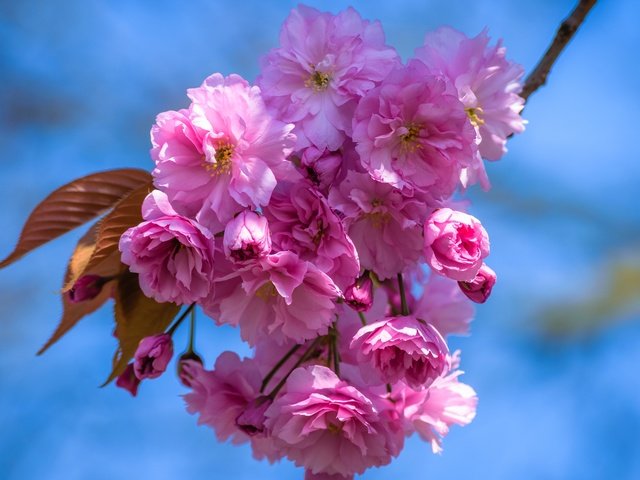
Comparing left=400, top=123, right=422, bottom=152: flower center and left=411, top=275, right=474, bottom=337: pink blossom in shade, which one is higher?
left=400, top=123, right=422, bottom=152: flower center

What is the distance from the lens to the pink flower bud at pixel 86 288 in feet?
3.58

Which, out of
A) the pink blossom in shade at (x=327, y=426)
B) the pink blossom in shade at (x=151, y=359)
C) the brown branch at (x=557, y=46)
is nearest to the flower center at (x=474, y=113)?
the brown branch at (x=557, y=46)

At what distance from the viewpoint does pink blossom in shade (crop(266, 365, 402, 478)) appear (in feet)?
3.22

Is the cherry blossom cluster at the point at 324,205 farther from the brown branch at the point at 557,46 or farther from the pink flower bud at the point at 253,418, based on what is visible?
the brown branch at the point at 557,46

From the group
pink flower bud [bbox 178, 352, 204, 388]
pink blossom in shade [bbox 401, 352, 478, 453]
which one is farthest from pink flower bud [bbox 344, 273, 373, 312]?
pink flower bud [bbox 178, 352, 204, 388]

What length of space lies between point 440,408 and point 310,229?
366 millimetres

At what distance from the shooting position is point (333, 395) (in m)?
0.99

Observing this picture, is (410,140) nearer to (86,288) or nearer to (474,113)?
(474,113)

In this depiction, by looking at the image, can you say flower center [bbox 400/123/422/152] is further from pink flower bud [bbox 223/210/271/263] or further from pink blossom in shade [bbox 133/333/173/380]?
pink blossom in shade [bbox 133/333/173/380]

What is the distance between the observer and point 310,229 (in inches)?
35.7

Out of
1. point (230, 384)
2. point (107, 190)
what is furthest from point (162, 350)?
point (107, 190)

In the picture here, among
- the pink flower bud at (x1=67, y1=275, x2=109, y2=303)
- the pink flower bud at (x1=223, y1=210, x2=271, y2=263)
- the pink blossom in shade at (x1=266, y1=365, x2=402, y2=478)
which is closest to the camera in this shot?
the pink flower bud at (x1=223, y1=210, x2=271, y2=263)

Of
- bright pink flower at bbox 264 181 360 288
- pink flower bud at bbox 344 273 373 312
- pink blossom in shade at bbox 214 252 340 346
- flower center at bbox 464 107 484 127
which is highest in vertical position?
flower center at bbox 464 107 484 127

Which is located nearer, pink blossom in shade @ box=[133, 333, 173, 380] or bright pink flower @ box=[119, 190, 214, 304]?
bright pink flower @ box=[119, 190, 214, 304]
